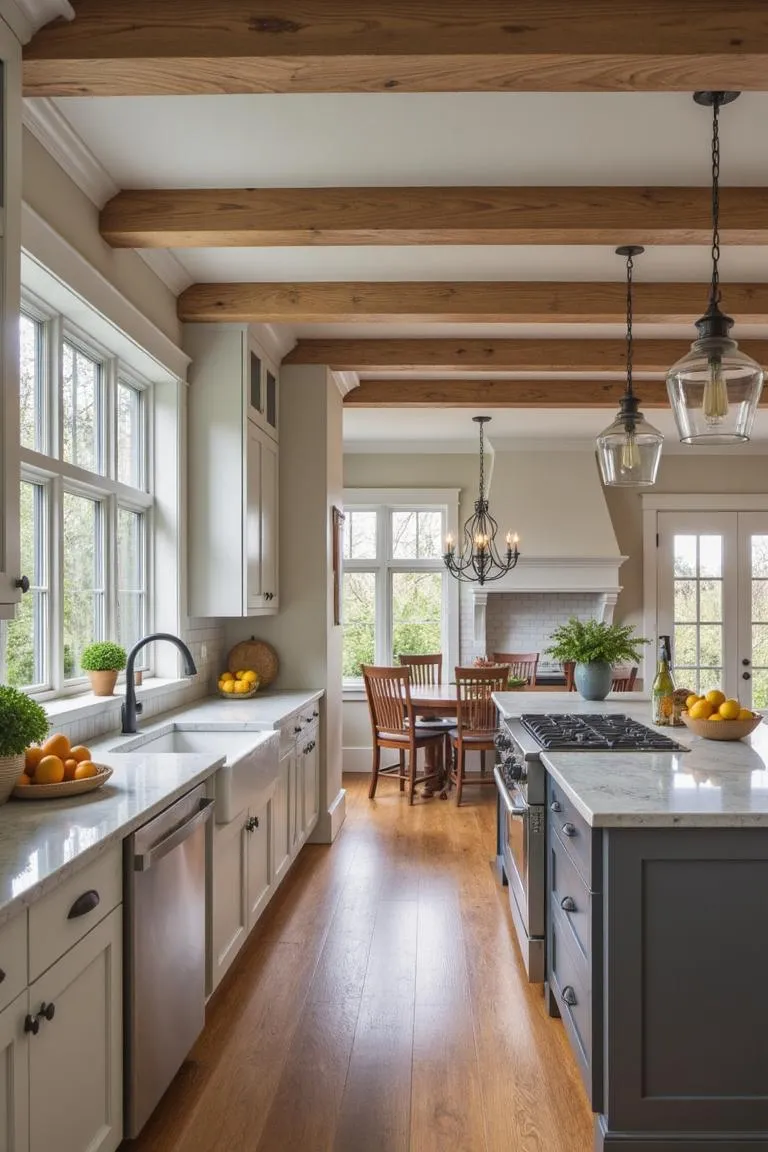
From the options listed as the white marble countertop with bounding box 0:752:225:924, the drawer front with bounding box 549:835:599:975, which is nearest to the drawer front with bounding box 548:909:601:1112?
the drawer front with bounding box 549:835:599:975

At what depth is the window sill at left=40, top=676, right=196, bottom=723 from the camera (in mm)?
3090

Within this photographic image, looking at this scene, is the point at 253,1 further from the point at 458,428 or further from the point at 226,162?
the point at 458,428

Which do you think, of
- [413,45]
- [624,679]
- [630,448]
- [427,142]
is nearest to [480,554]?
[624,679]

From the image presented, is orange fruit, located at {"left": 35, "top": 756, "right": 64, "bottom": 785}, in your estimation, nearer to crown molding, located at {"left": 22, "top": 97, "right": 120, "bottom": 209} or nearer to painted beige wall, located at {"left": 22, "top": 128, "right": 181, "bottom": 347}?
painted beige wall, located at {"left": 22, "top": 128, "right": 181, "bottom": 347}

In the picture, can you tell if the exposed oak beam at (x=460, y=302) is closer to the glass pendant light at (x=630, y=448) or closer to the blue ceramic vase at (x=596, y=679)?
the glass pendant light at (x=630, y=448)

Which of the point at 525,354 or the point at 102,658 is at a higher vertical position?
the point at 525,354

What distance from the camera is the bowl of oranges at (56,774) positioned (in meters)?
2.26

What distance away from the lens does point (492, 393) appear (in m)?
6.02

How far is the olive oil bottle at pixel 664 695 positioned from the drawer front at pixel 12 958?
255cm

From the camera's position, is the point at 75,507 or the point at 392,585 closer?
the point at 75,507

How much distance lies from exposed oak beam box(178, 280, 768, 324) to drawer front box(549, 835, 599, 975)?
2.41 m

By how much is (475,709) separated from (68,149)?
448cm

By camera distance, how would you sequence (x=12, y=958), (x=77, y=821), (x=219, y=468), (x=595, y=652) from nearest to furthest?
(x=12, y=958)
(x=77, y=821)
(x=595, y=652)
(x=219, y=468)

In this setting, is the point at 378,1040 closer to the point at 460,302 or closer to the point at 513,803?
the point at 513,803
